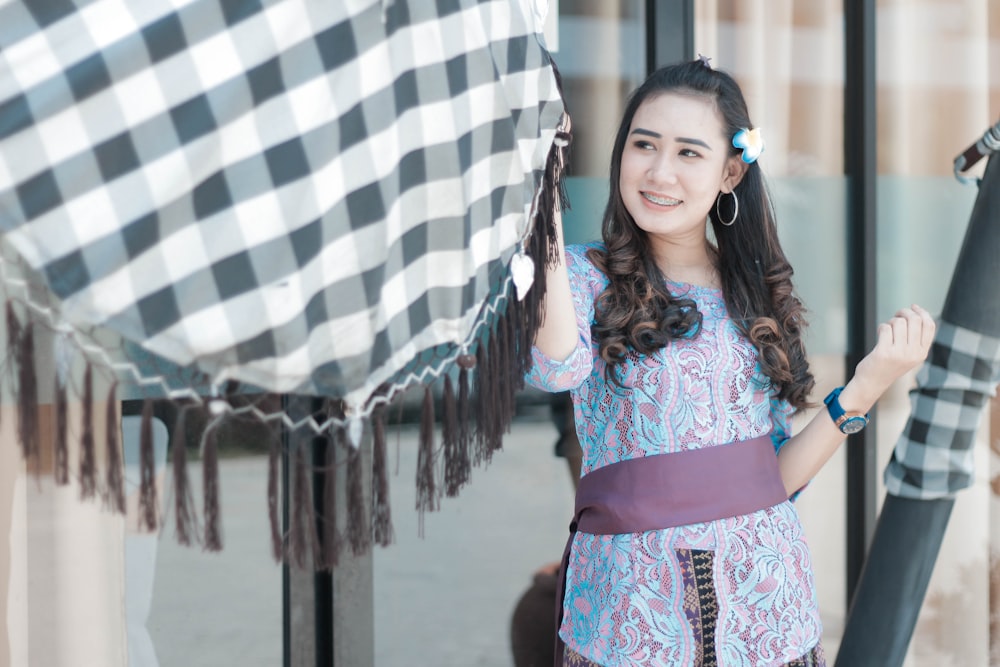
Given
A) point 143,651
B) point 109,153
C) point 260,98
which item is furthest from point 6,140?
point 143,651

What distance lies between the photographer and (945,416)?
1.90 m

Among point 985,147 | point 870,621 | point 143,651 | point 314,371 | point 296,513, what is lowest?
point 143,651

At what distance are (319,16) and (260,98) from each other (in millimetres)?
85

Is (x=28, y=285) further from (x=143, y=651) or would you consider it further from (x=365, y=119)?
(x=143, y=651)

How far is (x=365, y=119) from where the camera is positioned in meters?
0.81

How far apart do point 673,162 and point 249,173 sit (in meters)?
0.85

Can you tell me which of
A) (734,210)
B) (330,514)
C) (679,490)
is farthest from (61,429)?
(734,210)

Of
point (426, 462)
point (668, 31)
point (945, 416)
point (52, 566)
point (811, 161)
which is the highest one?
point (668, 31)

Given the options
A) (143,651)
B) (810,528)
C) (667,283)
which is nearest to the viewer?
(667,283)

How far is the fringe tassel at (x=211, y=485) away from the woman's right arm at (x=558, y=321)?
42 centimetres

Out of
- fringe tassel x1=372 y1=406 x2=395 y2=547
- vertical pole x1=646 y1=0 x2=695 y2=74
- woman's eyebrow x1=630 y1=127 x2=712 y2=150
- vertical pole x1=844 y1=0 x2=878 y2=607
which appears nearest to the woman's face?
woman's eyebrow x1=630 y1=127 x2=712 y2=150

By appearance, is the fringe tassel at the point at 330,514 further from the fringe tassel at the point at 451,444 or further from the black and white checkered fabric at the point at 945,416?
the black and white checkered fabric at the point at 945,416

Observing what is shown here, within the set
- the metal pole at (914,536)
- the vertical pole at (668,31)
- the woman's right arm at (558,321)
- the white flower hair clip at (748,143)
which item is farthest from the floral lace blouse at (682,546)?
the vertical pole at (668,31)

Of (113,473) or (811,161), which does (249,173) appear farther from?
(811,161)
